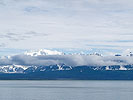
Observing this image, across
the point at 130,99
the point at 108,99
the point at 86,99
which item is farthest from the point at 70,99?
the point at 130,99

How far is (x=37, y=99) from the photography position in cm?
A: 13000

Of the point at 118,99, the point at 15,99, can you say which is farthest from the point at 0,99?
the point at 118,99

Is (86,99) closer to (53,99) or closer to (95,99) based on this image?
(95,99)

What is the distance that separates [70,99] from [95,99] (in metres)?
11.5

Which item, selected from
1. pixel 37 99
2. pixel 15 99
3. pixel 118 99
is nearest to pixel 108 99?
pixel 118 99

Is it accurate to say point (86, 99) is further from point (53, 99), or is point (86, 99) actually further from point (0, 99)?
point (0, 99)

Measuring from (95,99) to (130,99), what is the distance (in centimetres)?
1539

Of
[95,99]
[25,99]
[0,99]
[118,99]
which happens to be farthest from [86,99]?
[0,99]

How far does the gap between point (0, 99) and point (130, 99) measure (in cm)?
5626

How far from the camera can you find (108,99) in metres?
131

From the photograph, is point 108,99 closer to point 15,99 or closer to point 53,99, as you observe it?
point 53,99

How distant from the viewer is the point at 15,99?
130 meters

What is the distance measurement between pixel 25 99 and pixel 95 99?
30.2m

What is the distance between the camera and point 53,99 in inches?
5182
